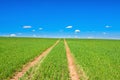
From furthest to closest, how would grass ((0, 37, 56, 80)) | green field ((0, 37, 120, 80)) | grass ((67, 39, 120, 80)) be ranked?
grass ((0, 37, 56, 80)) < grass ((67, 39, 120, 80)) < green field ((0, 37, 120, 80))

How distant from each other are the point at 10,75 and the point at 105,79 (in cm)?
625

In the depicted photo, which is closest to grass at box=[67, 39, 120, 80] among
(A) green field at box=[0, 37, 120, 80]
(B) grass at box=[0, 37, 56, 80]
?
(A) green field at box=[0, 37, 120, 80]

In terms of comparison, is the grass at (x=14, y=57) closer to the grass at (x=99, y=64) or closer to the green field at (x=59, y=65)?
the green field at (x=59, y=65)

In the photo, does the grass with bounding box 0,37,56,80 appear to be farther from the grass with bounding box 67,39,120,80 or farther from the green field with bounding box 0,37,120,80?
the grass with bounding box 67,39,120,80

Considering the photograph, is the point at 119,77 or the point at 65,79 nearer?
the point at 65,79

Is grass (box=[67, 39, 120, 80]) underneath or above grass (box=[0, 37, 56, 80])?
underneath

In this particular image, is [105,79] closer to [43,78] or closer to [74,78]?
[74,78]

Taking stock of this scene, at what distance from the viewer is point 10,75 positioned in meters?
11.6

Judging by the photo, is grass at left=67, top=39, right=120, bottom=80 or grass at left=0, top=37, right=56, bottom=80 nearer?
grass at left=67, top=39, right=120, bottom=80

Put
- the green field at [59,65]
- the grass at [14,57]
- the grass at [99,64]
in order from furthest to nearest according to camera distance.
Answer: the grass at [14,57], the grass at [99,64], the green field at [59,65]

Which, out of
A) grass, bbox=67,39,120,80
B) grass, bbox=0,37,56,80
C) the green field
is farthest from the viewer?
grass, bbox=0,37,56,80

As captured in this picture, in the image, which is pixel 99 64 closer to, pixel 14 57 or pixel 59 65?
pixel 59 65

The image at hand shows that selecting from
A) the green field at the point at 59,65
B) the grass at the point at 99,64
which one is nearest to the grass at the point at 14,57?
the green field at the point at 59,65

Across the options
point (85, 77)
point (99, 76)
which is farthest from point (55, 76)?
point (99, 76)
